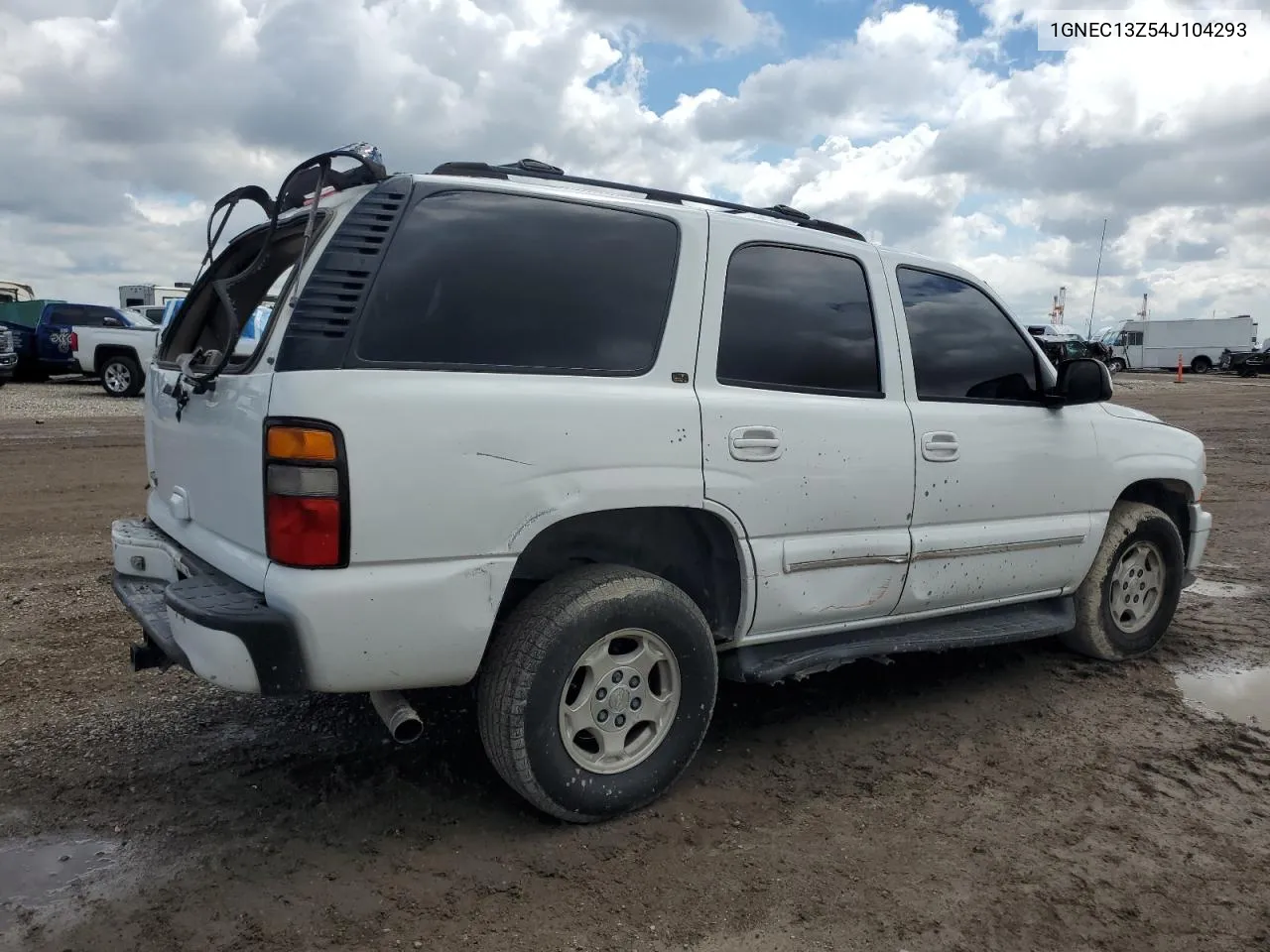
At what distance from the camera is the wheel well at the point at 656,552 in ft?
10.4

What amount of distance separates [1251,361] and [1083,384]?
43684 mm

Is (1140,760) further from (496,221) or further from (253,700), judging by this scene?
(253,700)

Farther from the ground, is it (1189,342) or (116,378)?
(1189,342)

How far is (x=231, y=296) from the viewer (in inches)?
146

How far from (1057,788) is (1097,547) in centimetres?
145

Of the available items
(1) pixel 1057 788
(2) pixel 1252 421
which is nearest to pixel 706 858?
(1) pixel 1057 788

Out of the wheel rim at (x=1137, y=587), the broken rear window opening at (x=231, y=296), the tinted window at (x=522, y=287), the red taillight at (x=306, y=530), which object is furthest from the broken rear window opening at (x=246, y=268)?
the wheel rim at (x=1137, y=587)

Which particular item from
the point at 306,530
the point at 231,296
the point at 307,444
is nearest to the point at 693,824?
the point at 306,530

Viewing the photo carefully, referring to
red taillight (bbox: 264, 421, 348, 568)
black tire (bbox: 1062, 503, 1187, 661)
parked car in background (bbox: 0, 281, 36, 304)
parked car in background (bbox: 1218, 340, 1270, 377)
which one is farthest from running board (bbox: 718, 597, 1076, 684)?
parked car in background (bbox: 1218, 340, 1270, 377)

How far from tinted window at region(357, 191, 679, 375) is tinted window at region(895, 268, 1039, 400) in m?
1.18

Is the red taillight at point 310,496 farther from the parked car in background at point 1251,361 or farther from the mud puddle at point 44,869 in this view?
the parked car in background at point 1251,361

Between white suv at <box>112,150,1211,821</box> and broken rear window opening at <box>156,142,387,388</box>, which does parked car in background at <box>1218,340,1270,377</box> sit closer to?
white suv at <box>112,150,1211,821</box>

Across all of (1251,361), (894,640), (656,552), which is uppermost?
(1251,361)

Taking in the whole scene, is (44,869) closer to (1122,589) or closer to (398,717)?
(398,717)
